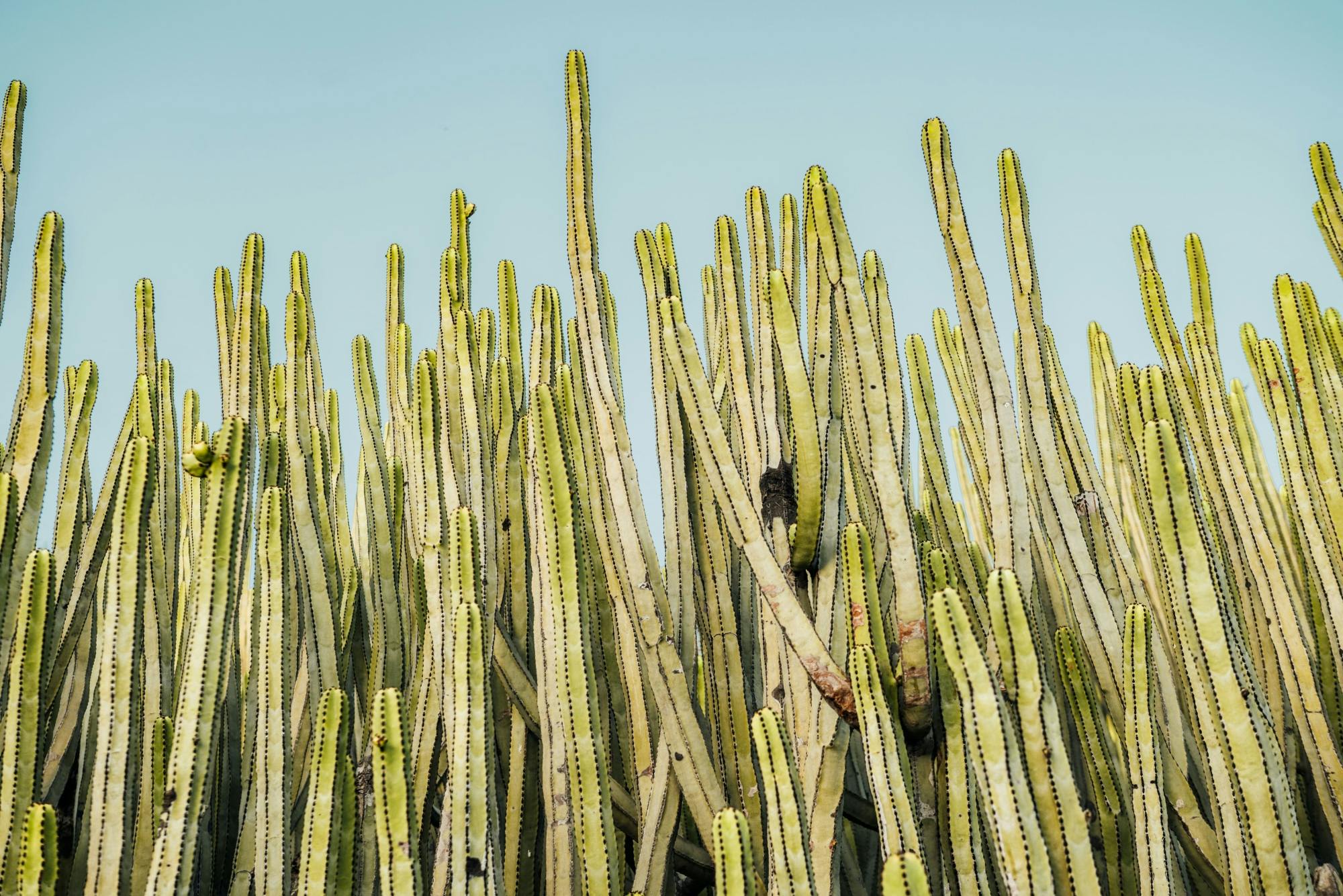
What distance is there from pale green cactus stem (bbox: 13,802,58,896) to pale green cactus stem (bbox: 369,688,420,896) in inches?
14.7

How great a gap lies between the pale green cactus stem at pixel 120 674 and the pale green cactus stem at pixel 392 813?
361mm

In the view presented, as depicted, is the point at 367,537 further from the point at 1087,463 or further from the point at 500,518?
the point at 1087,463

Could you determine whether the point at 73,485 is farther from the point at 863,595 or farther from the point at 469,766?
the point at 863,595

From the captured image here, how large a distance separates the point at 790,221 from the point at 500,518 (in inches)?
28.4

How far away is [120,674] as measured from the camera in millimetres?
1241

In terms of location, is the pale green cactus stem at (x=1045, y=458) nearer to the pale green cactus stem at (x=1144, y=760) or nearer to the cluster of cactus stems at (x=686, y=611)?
the cluster of cactus stems at (x=686, y=611)

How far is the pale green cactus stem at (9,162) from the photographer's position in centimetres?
168

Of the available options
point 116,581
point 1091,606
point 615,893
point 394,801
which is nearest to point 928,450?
point 1091,606

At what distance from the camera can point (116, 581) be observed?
1.21 meters

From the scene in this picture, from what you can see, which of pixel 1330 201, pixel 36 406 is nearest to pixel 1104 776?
pixel 1330 201

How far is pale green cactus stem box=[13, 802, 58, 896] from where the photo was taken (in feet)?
3.68

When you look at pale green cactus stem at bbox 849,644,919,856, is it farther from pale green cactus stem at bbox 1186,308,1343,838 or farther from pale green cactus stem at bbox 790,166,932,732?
pale green cactus stem at bbox 1186,308,1343,838

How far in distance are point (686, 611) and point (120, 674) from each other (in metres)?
0.76

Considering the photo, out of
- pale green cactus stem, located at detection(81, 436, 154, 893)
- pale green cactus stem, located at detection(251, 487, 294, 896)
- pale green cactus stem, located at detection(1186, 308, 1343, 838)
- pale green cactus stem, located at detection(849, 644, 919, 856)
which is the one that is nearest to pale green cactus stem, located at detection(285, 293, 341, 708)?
pale green cactus stem, located at detection(251, 487, 294, 896)
